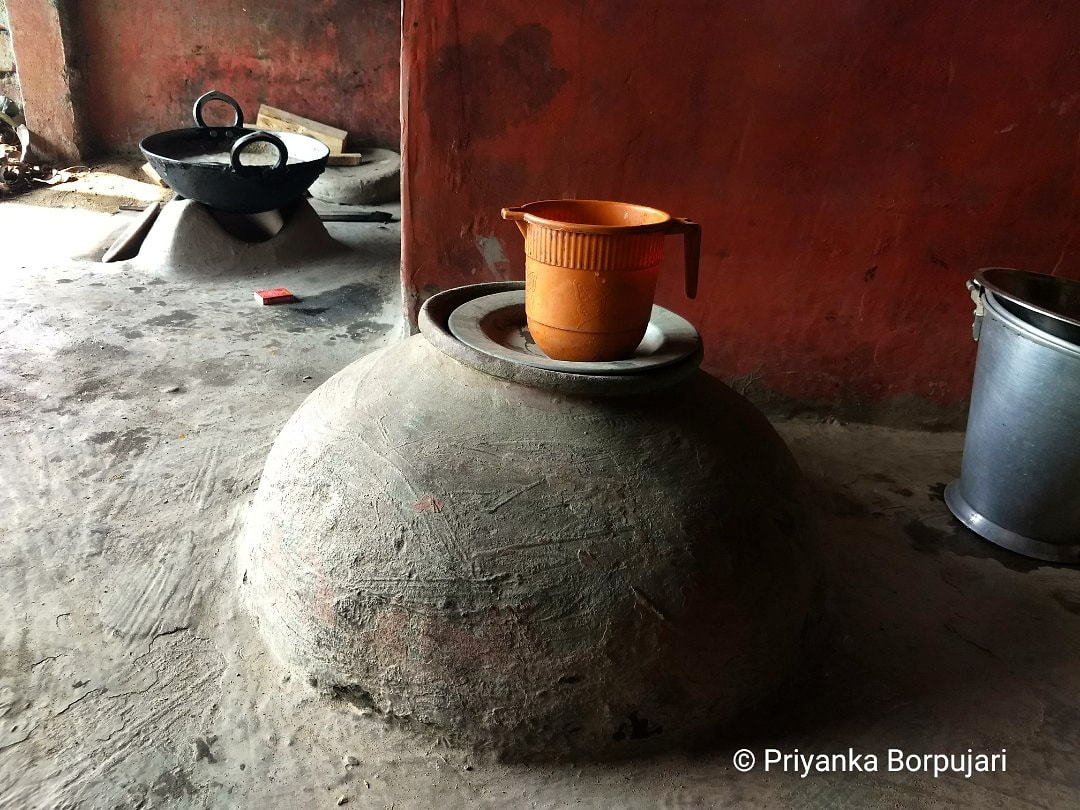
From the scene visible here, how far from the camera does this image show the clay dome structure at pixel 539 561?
151cm

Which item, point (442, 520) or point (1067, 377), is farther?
point (1067, 377)

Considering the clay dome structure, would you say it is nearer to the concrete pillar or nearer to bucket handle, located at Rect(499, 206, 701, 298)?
bucket handle, located at Rect(499, 206, 701, 298)

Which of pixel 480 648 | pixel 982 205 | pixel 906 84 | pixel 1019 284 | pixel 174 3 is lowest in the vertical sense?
pixel 480 648

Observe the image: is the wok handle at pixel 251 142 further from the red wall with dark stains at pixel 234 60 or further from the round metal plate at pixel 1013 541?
the round metal plate at pixel 1013 541

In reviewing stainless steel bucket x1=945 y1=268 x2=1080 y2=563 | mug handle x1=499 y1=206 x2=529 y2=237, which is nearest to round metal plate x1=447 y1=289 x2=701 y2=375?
mug handle x1=499 y1=206 x2=529 y2=237

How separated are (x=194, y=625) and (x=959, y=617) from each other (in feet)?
7.02

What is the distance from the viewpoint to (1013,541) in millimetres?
2559

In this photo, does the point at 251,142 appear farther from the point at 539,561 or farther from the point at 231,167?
the point at 539,561

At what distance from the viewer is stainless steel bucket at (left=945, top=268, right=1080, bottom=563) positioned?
2341 millimetres

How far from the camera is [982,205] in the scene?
2.92 metres

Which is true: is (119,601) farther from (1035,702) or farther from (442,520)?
(1035,702)

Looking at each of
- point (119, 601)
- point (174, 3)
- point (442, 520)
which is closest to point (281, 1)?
point (174, 3)
